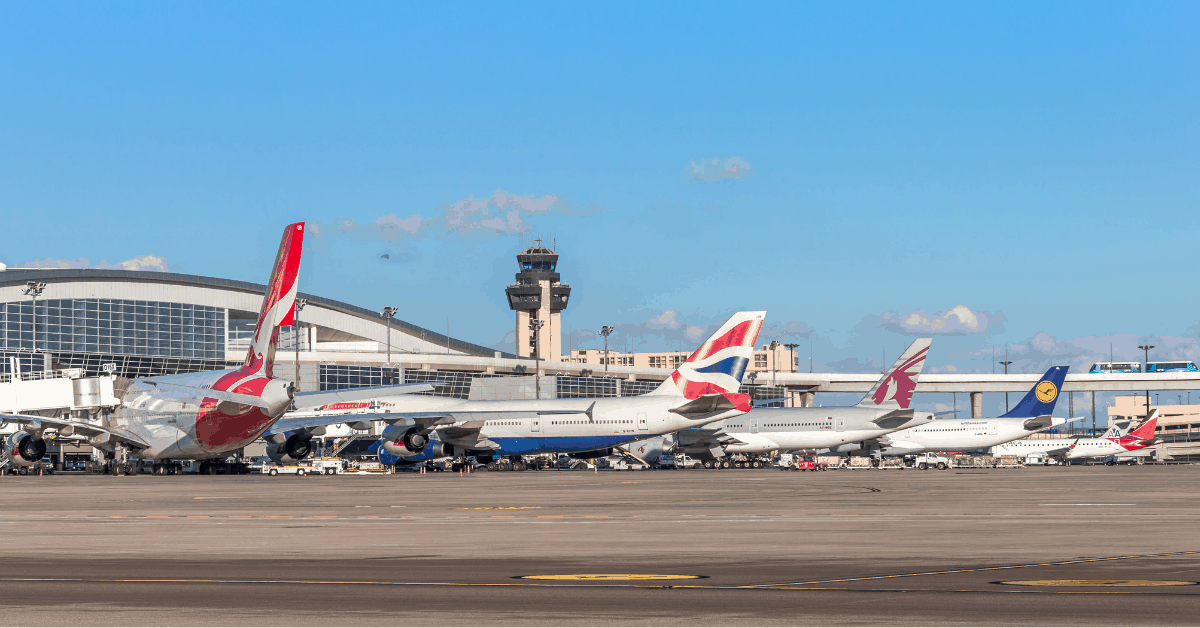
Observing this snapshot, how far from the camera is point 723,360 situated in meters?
69.6

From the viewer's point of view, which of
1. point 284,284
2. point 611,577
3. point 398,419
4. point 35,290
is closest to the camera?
point 611,577

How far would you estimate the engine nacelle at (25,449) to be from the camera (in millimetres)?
60062

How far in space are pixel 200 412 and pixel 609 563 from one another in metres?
40.5

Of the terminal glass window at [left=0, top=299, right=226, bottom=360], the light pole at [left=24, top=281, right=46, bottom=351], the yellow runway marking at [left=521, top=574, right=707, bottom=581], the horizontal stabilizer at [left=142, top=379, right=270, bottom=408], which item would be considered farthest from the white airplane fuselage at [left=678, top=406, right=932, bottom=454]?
the terminal glass window at [left=0, top=299, right=226, bottom=360]

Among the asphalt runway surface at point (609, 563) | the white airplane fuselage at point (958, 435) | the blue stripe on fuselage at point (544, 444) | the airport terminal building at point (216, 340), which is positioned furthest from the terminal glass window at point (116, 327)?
the asphalt runway surface at point (609, 563)

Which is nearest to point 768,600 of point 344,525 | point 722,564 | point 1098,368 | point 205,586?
point 722,564

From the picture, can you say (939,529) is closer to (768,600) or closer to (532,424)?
(768,600)

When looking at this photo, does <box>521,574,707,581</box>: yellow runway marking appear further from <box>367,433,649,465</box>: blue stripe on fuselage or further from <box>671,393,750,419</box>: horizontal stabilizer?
<box>367,433,649,465</box>: blue stripe on fuselage

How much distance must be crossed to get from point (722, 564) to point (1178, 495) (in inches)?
1094

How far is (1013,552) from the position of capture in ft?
59.4

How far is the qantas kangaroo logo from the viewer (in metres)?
82.3

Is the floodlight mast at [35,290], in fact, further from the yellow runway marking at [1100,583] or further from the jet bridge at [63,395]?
the yellow runway marking at [1100,583]

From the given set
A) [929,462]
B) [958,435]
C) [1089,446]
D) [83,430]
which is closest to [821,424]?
[929,462]

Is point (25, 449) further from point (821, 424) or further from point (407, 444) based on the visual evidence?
point (821, 424)
